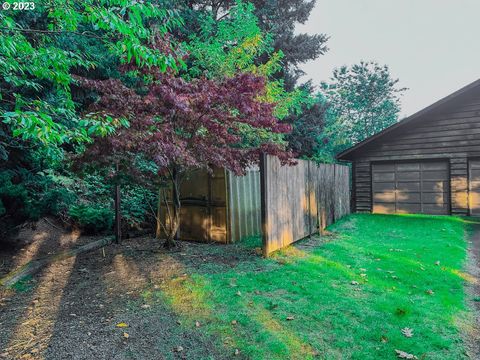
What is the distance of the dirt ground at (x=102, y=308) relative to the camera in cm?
269

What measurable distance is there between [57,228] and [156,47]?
17.8 feet

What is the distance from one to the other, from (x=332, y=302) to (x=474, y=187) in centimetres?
1018

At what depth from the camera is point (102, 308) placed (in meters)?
3.59

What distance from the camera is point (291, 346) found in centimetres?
265

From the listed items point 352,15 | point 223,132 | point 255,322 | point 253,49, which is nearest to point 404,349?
point 255,322

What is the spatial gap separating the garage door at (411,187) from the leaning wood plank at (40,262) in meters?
10.1

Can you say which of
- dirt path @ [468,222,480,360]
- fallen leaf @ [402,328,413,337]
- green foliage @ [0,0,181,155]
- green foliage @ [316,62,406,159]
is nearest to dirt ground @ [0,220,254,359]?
fallen leaf @ [402,328,413,337]

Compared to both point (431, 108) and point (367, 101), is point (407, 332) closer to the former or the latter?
point (431, 108)

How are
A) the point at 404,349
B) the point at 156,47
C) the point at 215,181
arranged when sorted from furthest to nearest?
1. the point at 215,181
2. the point at 156,47
3. the point at 404,349

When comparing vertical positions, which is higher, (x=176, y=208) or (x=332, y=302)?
(x=176, y=208)

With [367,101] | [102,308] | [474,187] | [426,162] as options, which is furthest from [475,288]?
[367,101]

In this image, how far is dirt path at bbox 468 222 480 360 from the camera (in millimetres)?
2652

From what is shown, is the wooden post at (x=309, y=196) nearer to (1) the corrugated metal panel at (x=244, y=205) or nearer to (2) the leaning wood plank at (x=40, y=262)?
(1) the corrugated metal panel at (x=244, y=205)

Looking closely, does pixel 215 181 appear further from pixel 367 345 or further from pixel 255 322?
pixel 367 345
